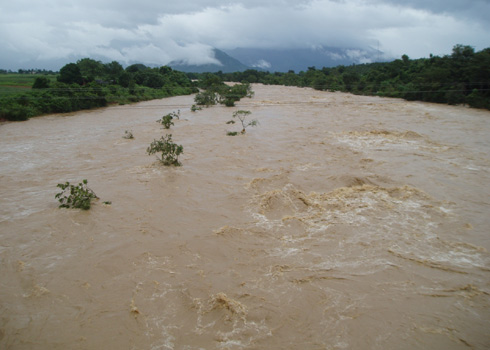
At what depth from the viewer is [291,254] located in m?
5.03

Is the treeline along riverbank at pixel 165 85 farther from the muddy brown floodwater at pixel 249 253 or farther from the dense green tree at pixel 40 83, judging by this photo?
the muddy brown floodwater at pixel 249 253

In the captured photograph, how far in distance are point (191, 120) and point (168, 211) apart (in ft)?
43.3

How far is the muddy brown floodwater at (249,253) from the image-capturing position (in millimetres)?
3633

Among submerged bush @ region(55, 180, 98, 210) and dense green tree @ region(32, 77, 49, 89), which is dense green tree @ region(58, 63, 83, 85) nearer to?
dense green tree @ region(32, 77, 49, 89)

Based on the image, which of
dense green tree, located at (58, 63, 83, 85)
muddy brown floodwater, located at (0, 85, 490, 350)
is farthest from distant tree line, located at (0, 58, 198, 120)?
muddy brown floodwater, located at (0, 85, 490, 350)

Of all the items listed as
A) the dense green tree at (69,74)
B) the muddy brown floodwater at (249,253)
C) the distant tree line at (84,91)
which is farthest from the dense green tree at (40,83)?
the muddy brown floodwater at (249,253)

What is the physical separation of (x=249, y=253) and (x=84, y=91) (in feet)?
70.3

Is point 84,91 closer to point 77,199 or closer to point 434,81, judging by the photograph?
point 77,199

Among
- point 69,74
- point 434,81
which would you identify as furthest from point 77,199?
point 434,81

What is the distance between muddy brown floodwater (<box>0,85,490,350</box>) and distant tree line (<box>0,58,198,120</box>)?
31.6ft

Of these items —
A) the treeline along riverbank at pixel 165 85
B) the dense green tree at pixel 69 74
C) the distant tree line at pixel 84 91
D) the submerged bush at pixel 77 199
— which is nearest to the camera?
the submerged bush at pixel 77 199

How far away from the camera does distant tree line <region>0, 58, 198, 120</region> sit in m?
17.8

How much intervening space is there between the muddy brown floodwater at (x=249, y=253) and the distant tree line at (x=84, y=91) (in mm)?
9647

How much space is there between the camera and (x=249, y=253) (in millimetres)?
5090
